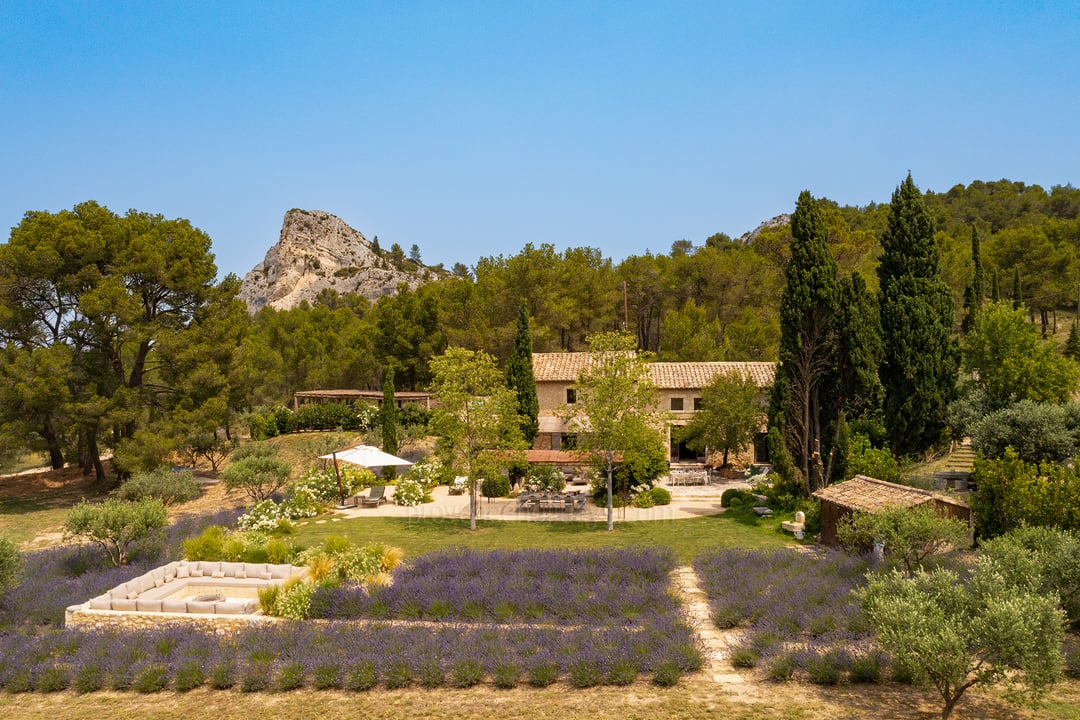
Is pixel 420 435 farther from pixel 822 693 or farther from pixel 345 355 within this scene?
pixel 822 693

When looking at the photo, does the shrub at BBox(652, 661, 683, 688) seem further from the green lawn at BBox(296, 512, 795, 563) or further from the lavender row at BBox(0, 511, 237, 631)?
the lavender row at BBox(0, 511, 237, 631)

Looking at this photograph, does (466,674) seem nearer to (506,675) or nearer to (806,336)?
(506,675)

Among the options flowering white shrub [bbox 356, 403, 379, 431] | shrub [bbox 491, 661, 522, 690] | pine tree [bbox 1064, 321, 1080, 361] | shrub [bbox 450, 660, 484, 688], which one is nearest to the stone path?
shrub [bbox 491, 661, 522, 690]

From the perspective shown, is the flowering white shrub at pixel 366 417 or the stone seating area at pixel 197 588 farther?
the flowering white shrub at pixel 366 417

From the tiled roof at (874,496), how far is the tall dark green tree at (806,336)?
4.57 meters

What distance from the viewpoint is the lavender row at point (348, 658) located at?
1013cm

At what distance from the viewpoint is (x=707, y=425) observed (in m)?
28.9

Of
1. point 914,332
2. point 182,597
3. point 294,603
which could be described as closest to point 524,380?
point 914,332

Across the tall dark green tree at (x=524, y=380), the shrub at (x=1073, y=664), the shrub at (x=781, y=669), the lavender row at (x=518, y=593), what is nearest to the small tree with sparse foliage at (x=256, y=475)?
the lavender row at (x=518, y=593)

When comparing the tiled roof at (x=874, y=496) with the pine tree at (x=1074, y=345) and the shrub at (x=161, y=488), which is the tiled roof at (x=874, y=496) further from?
the pine tree at (x=1074, y=345)

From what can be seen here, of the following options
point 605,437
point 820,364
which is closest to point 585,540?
point 605,437

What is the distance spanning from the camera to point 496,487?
25.9 meters

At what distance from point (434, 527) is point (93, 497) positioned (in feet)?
66.4

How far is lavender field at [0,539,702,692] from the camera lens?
10.2 m
